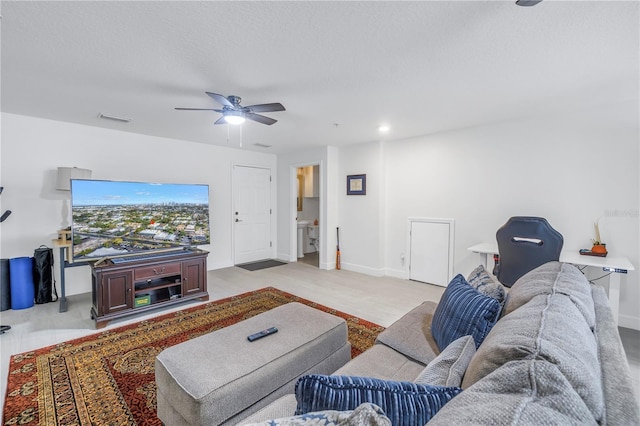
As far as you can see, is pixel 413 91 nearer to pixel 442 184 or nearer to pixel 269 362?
pixel 442 184

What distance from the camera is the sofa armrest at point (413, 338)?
157 cm

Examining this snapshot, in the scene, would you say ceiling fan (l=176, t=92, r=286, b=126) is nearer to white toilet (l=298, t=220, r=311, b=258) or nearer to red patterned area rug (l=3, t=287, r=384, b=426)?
red patterned area rug (l=3, t=287, r=384, b=426)

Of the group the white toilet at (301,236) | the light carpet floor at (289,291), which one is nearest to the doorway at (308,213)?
the white toilet at (301,236)

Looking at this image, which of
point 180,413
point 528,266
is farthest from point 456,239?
point 180,413

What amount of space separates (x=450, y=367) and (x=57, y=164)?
188 inches

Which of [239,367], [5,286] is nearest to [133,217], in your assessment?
[5,286]

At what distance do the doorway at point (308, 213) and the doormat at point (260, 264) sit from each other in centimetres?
74

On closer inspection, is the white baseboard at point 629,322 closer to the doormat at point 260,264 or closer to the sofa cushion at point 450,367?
the sofa cushion at point 450,367

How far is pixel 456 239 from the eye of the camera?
4.17m

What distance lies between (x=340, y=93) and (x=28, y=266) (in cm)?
398

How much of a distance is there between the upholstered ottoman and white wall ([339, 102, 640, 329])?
9.59ft

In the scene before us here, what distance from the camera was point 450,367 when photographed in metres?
1.05

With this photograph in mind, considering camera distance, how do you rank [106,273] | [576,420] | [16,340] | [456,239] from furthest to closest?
[456,239]
[106,273]
[16,340]
[576,420]

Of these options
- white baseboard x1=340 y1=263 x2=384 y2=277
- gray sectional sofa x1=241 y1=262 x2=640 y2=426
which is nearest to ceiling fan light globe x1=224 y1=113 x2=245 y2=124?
gray sectional sofa x1=241 y1=262 x2=640 y2=426
